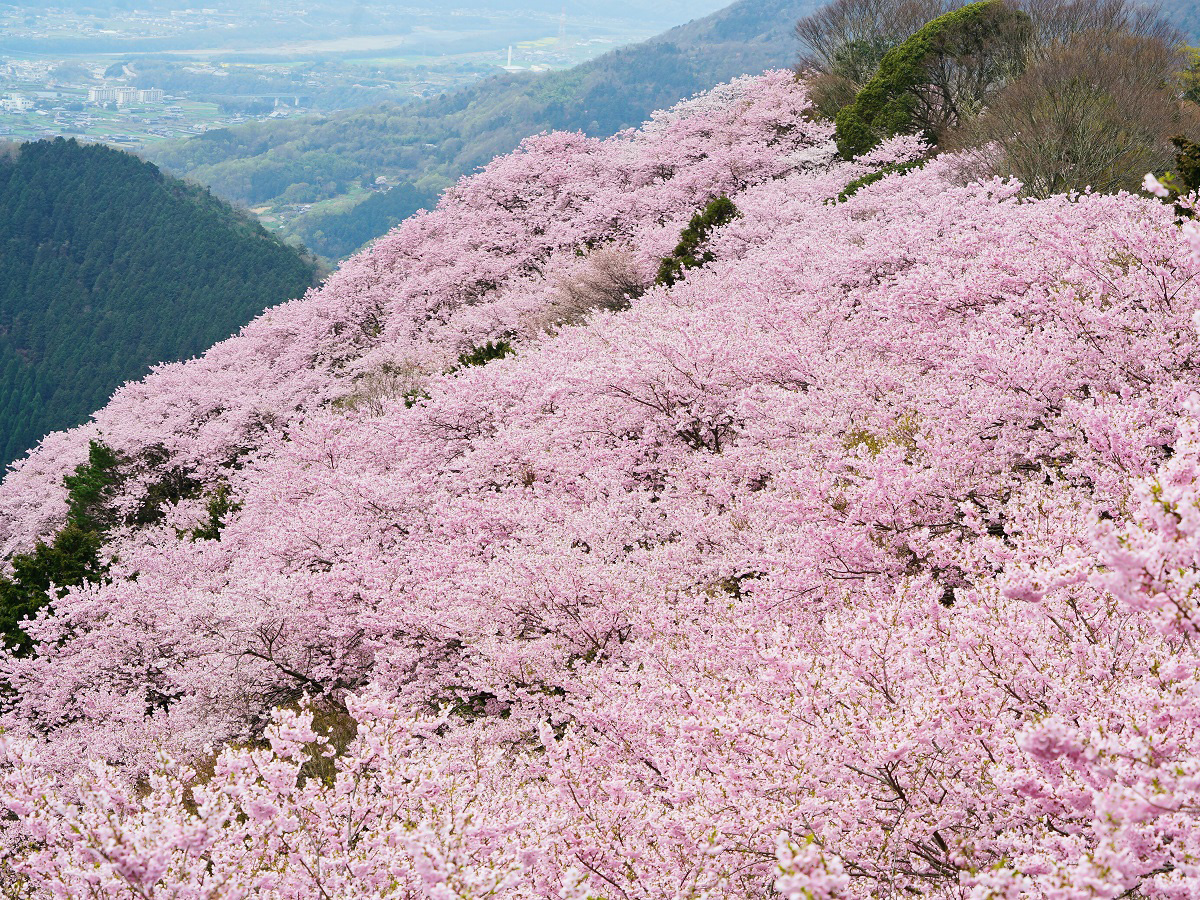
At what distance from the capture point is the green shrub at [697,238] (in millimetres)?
28203

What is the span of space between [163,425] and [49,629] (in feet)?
55.7

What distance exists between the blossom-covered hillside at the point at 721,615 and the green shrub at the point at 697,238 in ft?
1.35

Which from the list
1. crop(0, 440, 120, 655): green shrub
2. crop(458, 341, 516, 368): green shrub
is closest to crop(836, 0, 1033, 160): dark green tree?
crop(458, 341, 516, 368): green shrub

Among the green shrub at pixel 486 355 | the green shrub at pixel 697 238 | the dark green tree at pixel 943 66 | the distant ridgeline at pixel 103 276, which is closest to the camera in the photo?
the green shrub at pixel 486 355

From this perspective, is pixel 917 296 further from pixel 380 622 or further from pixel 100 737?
pixel 100 737

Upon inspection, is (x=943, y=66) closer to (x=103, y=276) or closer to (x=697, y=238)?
(x=697, y=238)

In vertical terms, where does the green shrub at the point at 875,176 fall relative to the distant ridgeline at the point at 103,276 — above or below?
above

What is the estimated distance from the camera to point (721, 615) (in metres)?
10.0

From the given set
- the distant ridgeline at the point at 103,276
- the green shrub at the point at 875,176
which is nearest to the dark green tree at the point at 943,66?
the green shrub at the point at 875,176

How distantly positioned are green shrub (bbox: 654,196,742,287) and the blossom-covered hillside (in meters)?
0.41

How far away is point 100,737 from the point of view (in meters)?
15.8

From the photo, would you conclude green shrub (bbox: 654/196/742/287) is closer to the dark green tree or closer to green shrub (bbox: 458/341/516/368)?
green shrub (bbox: 458/341/516/368)

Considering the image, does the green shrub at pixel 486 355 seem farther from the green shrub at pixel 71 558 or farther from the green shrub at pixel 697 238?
the green shrub at pixel 71 558

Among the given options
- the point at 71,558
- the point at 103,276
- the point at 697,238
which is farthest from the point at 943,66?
the point at 103,276
